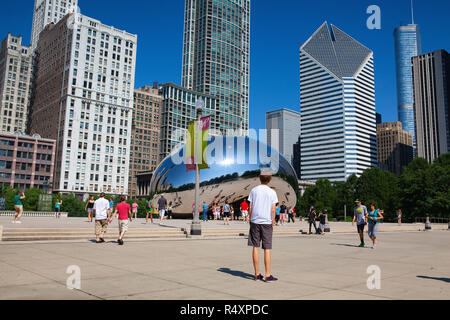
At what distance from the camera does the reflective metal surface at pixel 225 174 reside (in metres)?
38.9

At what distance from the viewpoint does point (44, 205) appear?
6544cm

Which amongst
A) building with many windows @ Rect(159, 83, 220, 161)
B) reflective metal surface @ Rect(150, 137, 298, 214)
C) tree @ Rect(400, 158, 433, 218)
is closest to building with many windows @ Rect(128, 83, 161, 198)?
building with many windows @ Rect(159, 83, 220, 161)

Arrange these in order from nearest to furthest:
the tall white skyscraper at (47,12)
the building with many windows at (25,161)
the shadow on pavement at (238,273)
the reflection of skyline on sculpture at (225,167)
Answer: the shadow on pavement at (238,273), the reflection of skyline on sculpture at (225,167), the building with many windows at (25,161), the tall white skyscraper at (47,12)

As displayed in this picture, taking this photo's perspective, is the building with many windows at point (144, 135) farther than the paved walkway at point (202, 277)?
Yes

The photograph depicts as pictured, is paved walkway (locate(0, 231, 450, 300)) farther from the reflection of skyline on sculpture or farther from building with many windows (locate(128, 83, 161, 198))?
building with many windows (locate(128, 83, 161, 198))

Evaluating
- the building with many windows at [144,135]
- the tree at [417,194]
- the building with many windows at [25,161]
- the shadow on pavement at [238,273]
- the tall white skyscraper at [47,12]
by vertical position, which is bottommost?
the shadow on pavement at [238,273]

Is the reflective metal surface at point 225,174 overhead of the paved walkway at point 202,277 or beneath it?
overhead

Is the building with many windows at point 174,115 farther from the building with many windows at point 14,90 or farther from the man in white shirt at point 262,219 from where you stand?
the man in white shirt at point 262,219

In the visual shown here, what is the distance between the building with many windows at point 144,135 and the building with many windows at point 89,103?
1231 inches

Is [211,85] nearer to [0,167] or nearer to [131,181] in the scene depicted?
[131,181]

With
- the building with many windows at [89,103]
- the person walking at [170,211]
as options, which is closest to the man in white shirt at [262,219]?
the person walking at [170,211]

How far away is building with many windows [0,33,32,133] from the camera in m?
139
